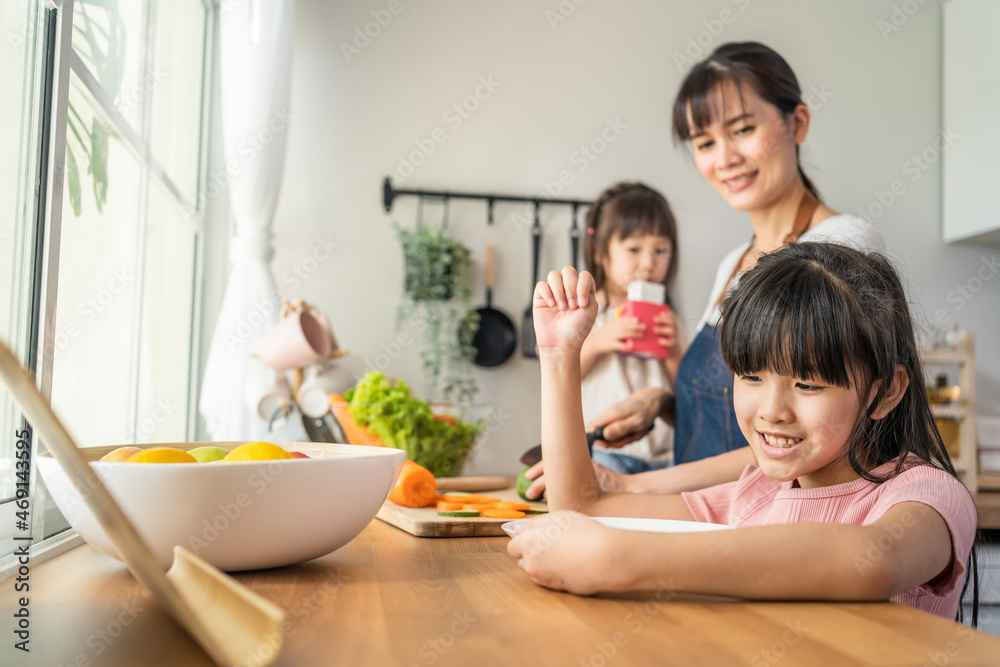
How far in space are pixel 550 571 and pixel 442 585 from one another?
0.29 ft

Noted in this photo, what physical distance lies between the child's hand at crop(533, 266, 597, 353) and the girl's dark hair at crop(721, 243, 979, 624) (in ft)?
0.48

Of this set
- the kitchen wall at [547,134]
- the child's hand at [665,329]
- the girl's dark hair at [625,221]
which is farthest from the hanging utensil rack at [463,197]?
the child's hand at [665,329]

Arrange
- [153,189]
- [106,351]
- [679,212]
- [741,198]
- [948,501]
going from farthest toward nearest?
[679,212] → [153,189] → [741,198] → [106,351] → [948,501]

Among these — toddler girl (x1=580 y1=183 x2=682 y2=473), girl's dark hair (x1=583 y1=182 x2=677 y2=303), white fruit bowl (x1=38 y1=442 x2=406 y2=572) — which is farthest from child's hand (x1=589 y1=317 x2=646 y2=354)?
white fruit bowl (x1=38 y1=442 x2=406 y2=572)

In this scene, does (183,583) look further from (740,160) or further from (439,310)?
(439,310)

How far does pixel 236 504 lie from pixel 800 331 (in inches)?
19.9

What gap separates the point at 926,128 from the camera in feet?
8.38

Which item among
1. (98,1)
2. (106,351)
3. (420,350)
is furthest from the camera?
(420,350)

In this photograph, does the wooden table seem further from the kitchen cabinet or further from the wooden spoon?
the kitchen cabinet

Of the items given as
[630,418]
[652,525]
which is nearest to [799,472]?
[652,525]

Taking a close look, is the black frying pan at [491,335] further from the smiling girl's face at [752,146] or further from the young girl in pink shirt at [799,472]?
the young girl in pink shirt at [799,472]

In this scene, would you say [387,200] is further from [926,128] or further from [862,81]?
[926,128]

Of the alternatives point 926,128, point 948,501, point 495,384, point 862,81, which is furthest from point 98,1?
point 926,128

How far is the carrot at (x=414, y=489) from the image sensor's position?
3.00 ft
